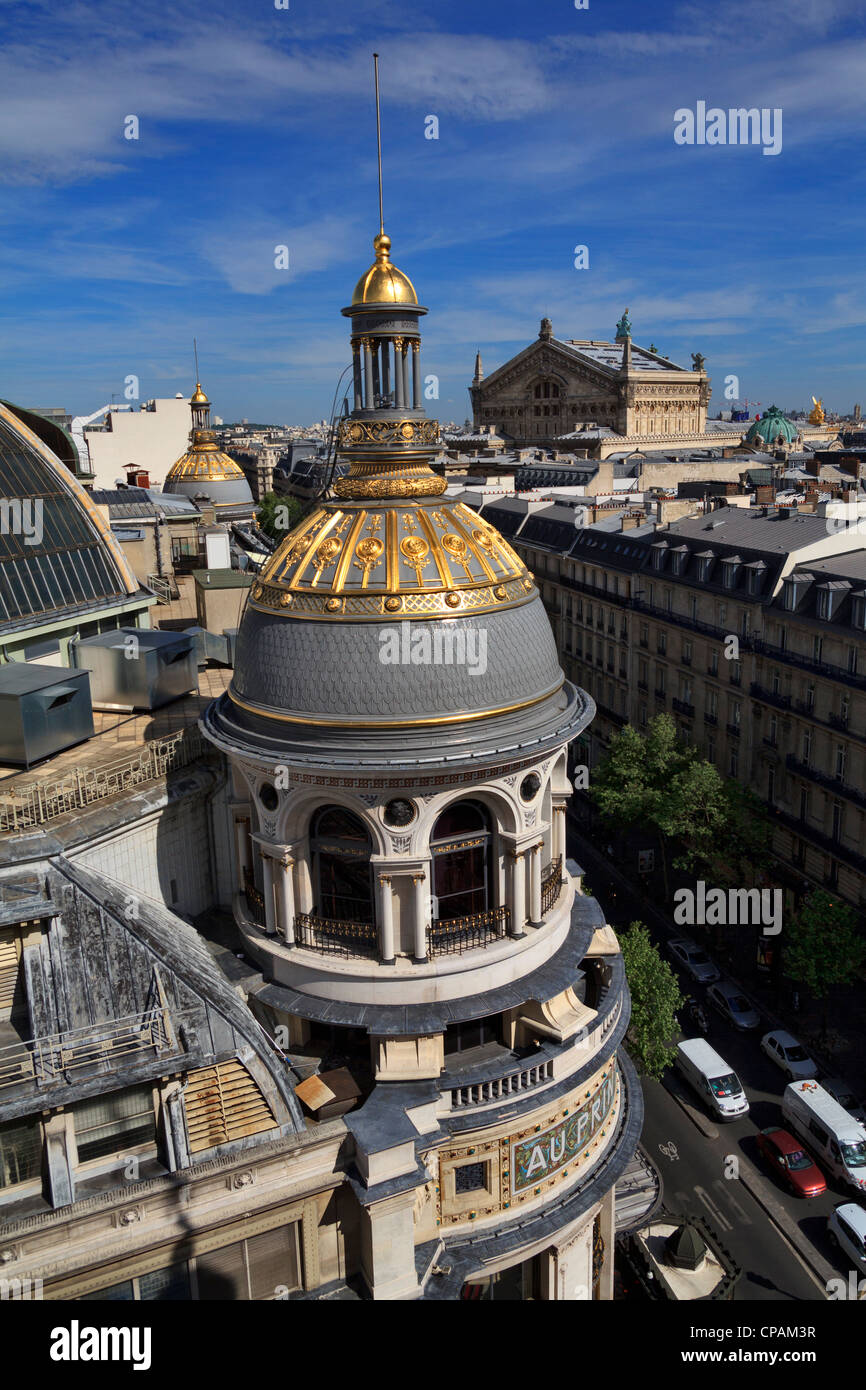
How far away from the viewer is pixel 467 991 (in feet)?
94.1

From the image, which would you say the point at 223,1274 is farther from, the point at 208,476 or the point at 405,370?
the point at 208,476

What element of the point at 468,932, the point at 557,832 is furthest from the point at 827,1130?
the point at 468,932

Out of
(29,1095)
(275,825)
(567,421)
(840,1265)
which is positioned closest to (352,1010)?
(275,825)

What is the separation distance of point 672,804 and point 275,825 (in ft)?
109

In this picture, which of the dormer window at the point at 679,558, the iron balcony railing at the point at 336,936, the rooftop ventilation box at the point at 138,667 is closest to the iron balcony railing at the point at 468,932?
the iron balcony railing at the point at 336,936

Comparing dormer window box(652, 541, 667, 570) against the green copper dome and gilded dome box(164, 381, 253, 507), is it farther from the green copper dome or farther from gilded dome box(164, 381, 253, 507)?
the green copper dome

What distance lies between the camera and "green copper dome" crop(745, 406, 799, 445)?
164863 millimetres

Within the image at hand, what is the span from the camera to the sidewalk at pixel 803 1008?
48.6 m

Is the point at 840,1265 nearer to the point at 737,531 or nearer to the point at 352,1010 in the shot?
the point at 352,1010

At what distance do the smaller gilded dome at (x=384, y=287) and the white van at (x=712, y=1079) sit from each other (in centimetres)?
3501

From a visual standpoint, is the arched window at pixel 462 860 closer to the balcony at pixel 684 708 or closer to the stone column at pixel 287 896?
the stone column at pixel 287 896

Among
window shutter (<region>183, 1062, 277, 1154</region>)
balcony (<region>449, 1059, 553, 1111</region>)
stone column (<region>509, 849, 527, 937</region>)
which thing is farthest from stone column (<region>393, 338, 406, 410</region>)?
balcony (<region>449, 1059, 553, 1111</region>)

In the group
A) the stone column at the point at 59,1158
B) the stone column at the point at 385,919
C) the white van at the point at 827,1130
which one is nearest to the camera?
the stone column at the point at 59,1158

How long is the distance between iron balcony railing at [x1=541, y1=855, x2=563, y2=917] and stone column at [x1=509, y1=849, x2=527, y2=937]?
1404mm
